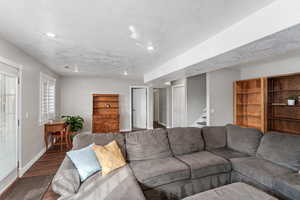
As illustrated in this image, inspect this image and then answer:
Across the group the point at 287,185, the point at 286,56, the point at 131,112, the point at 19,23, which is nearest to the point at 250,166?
the point at 287,185

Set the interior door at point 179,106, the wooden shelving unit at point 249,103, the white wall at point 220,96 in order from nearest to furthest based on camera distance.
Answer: the wooden shelving unit at point 249,103, the white wall at point 220,96, the interior door at point 179,106

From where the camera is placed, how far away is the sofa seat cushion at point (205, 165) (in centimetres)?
216

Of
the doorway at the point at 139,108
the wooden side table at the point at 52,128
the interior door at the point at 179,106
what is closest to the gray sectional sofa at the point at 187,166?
the wooden side table at the point at 52,128

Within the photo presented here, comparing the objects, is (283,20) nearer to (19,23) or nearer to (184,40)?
(184,40)

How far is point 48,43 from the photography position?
98.7 inches

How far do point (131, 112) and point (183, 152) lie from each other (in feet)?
14.0

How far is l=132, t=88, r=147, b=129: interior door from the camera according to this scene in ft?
23.0

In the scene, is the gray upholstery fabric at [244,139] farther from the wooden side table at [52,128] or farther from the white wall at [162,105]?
the white wall at [162,105]

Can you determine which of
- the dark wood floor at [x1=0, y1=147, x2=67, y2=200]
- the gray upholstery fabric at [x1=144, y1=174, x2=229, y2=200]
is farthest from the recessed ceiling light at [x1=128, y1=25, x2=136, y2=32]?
the dark wood floor at [x1=0, y1=147, x2=67, y2=200]

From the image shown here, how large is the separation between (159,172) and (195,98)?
12.3ft

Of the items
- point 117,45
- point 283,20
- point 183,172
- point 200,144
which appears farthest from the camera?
point 200,144

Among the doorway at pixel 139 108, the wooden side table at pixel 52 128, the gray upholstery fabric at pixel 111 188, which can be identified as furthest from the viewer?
the doorway at pixel 139 108

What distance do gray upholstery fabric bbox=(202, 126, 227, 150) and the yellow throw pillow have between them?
1.68 metres

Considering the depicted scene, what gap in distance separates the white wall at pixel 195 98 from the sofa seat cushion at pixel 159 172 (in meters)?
3.15
